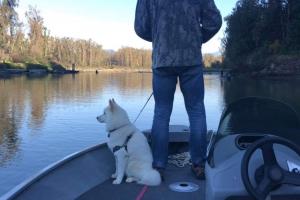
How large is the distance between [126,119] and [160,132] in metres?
0.37

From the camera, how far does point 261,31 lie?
232 ft

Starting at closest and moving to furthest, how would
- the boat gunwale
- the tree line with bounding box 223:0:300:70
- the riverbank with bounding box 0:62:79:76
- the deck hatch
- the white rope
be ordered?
the boat gunwale < the deck hatch < the white rope < the tree line with bounding box 223:0:300:70 < the riverbank with bounding box 0:62:79:76

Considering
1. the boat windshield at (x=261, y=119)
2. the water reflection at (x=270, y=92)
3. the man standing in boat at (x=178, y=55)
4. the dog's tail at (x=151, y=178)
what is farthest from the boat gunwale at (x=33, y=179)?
the water reflection at (x=270, y=92)

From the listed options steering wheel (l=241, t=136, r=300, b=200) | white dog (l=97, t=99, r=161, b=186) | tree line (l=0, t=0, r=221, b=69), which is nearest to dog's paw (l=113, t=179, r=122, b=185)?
white dog (l=97, t=99, r=161, b=186)

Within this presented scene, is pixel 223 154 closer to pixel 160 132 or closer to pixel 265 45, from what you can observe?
pixel 160 132

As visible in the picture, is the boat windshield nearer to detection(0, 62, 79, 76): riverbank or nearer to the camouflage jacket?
the camouflage jacket

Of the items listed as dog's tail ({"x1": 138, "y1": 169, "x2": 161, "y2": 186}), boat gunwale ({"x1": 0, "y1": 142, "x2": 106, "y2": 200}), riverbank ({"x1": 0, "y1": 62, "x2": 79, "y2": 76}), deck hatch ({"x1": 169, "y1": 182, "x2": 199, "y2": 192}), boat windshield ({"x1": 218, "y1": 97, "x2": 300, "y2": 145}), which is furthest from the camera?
riverbank ({"x1": 0, "y1": 62, "x2": 79, "y2": 76})

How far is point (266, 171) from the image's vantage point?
Result: 2379 mm

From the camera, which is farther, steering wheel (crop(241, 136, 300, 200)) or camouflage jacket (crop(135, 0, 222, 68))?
camouflage jacket (crop(135, 0, 222, 68))

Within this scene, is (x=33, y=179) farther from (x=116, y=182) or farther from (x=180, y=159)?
(x=180, y=159)

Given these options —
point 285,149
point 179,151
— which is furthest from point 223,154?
point 179,151

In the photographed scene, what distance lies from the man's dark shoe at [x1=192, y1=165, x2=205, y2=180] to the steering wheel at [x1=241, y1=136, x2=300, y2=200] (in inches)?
85.8

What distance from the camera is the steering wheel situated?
92.5 inches

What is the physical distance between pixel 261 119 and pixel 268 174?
Answer: 1.31 meters
